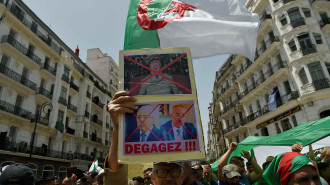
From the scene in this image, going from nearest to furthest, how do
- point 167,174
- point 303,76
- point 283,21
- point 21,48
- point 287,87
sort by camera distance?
point 167,174 → point 303,76 → point 287,87 → point 21,48 → point 283,21

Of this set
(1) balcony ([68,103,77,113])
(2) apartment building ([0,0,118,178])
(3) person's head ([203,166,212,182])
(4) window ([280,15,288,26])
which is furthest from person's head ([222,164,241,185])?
(1) balcony ([68,103,77,113])

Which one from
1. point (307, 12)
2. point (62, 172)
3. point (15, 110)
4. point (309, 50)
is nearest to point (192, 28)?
point (309, 50)

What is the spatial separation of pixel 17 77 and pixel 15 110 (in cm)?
338

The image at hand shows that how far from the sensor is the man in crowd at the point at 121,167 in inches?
78.2

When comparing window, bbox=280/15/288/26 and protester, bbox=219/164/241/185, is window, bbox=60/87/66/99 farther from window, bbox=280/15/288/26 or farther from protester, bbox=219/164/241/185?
protester, bbox=219/164/241/185

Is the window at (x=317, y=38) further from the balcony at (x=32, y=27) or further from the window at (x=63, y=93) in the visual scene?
the window at (x=63, y=93)

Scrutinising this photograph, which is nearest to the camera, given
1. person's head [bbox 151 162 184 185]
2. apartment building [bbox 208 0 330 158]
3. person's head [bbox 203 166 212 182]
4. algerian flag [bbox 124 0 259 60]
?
person's head [bbox 151 162 184 185]

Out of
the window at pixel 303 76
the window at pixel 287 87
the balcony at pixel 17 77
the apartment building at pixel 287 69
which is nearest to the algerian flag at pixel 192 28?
the apartment building at pixel 287 69

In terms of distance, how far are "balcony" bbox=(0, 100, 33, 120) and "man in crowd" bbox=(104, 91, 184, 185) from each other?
23146mm

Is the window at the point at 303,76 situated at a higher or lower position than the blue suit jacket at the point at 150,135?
higher

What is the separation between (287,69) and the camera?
861 inches

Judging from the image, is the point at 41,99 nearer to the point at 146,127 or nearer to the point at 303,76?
the point at 146,127

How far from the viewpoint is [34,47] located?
25.7 m

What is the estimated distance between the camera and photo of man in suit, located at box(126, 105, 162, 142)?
194 centimetres
